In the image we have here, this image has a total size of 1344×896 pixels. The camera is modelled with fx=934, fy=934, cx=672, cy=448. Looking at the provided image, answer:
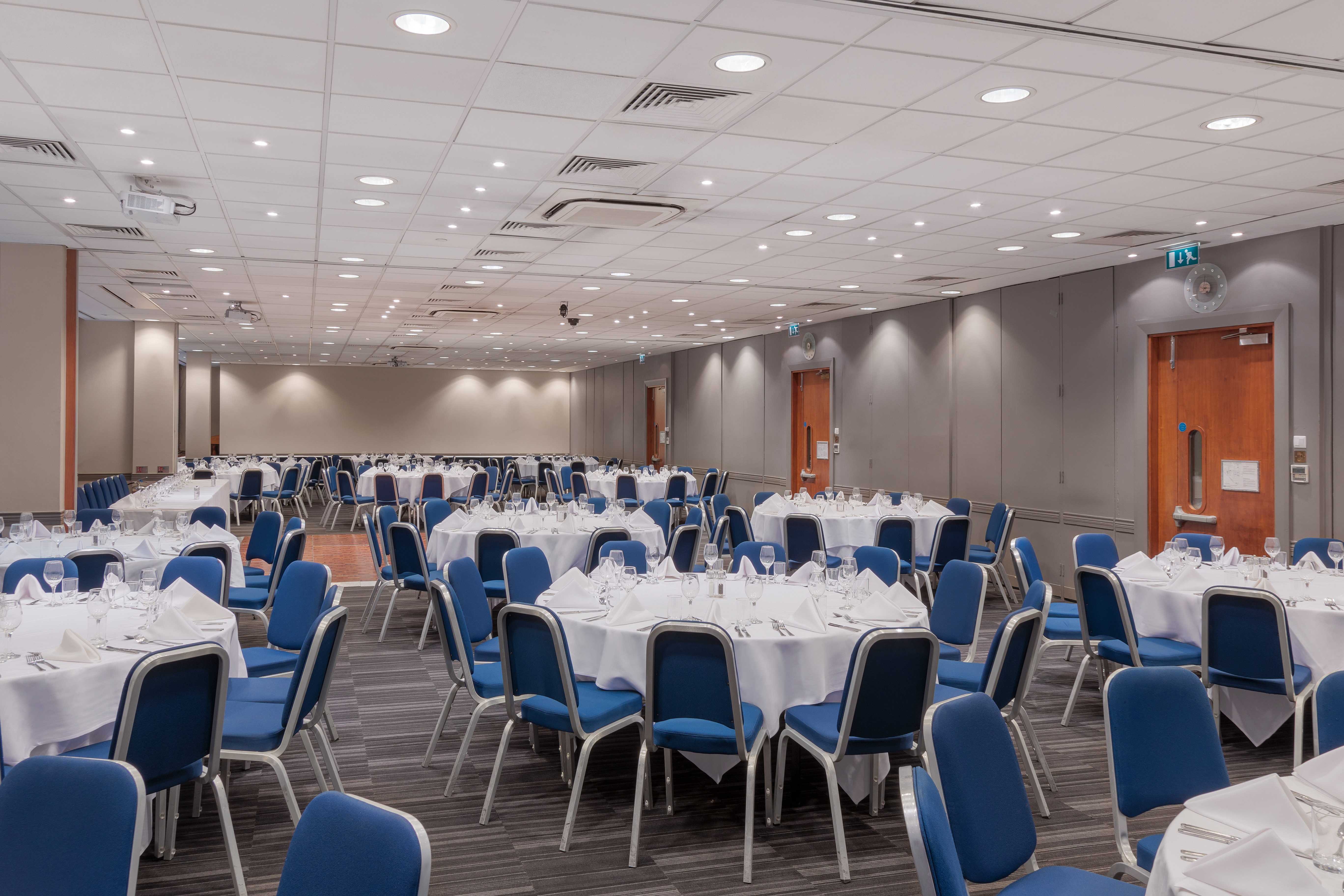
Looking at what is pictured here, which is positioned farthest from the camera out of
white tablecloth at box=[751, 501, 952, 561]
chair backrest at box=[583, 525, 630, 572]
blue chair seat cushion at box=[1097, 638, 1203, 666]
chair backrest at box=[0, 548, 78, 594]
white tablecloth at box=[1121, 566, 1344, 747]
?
white tablecloth at box=[751, 501, 952, 561]

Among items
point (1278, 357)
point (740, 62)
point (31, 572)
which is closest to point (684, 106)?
point (740, 62)

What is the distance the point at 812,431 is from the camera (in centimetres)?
1592

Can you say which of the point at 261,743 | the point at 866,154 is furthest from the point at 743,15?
the point at 261,743

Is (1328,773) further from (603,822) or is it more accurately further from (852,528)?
(852,528)

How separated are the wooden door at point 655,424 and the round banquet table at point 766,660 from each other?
17897 mm

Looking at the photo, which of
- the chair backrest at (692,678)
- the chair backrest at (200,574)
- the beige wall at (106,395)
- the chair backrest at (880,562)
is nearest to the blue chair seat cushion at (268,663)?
the chair backrest at (200,574)

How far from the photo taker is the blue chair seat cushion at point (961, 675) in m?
4.54

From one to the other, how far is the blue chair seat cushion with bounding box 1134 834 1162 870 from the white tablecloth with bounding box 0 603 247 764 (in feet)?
10.3

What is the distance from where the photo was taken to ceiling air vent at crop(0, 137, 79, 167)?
5.75m

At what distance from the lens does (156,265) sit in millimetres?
10492

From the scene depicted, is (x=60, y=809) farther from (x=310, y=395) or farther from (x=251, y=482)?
(x=310, y=395)

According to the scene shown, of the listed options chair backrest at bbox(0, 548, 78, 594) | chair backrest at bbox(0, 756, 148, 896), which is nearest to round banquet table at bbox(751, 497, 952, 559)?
chair backrest at bbox(0, 548, 78, 594)

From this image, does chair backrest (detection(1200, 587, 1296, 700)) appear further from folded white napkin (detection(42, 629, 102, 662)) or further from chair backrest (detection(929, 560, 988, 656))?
folded white napkin (detection(42, 629, 102, 662))

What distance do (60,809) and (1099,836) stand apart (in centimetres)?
393
